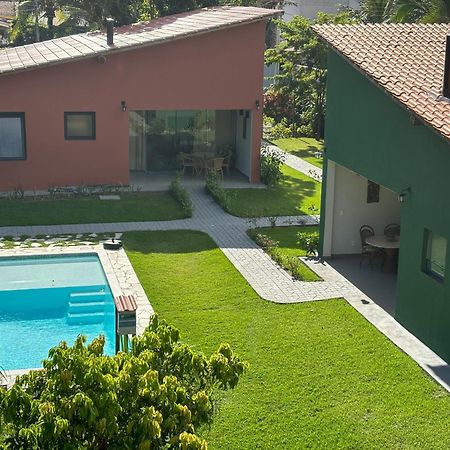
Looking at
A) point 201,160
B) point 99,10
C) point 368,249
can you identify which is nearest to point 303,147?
point 201,160

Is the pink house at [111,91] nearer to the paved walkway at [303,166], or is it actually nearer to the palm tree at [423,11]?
the paved walkway at [303,166]

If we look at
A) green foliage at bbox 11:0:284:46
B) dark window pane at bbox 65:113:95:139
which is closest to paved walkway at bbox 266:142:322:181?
dark window pane at bbox 65:113:95:139

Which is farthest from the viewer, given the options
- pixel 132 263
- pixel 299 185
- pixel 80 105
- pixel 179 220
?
pixel 299 185

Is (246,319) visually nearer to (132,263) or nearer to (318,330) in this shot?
(318,330)

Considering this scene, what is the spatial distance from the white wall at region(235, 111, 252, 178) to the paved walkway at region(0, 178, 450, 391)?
2383mm

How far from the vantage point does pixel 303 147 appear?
114 feet

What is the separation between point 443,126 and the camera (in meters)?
12.2

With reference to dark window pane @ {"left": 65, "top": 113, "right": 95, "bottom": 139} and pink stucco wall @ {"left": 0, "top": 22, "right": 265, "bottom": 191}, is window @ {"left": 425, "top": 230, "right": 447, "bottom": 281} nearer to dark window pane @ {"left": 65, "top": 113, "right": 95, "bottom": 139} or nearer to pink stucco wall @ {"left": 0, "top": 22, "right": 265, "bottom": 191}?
pink stucco wall @ {"left": 0, "top": 22, "right": 265, "bottom": 191}

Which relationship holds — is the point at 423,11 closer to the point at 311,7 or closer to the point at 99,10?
the point at 99,10

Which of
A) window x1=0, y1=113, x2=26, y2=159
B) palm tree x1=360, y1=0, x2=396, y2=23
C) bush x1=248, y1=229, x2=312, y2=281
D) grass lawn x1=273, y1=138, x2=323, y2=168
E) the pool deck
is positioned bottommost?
the pool deck

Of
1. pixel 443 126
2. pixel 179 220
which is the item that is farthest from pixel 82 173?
pixel 443 126

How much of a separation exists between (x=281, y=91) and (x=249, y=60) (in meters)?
10.4

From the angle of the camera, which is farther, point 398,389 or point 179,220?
point 179,220

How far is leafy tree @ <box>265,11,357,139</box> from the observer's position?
34.1m
